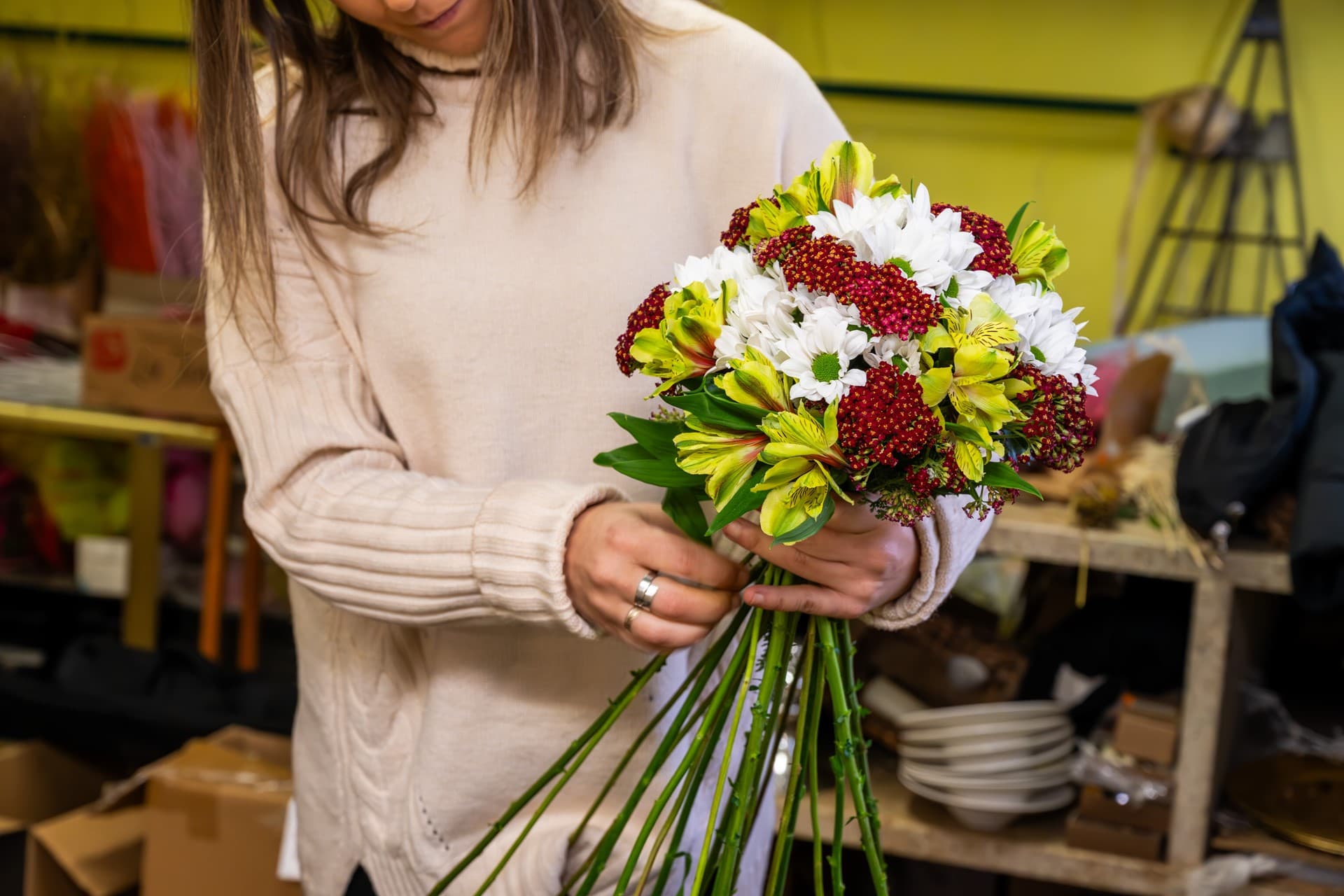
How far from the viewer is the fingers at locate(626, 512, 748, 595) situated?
0.89m

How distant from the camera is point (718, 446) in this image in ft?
2.57

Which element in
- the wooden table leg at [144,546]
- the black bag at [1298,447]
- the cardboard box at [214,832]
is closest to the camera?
the black bag at [1298,447]

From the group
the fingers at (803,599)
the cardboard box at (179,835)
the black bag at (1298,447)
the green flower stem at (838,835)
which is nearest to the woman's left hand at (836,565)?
the fingers at (803,599)

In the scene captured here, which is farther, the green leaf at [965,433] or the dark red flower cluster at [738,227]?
the dark red flower cluster at [738,227]

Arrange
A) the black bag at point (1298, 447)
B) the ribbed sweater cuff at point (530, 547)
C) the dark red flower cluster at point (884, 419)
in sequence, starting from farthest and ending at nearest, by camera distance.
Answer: the black bag at point (1298, 447) → the ribbed sweater cuff at point (530, 547) → the dark red flower cluster at point (884, 419)

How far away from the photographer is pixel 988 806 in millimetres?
1776

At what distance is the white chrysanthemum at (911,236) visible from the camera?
2.46ft

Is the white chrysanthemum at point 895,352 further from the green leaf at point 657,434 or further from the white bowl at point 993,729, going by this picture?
the white bowl at point 993,729

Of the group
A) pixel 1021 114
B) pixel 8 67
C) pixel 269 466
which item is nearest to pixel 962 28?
pixel 1021 114

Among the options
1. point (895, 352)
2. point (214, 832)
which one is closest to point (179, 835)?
point (214, 832)

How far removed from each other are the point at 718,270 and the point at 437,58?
40 centimetres

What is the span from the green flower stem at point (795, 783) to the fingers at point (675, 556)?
0.07 m

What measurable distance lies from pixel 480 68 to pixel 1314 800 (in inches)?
59.8

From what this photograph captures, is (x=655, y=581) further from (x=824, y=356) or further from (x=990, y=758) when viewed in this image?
(x=990, y=758)
